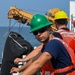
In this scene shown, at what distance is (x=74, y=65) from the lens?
4094 millimetres

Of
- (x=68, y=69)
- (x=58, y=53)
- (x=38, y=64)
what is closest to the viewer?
(x=38, y=64)

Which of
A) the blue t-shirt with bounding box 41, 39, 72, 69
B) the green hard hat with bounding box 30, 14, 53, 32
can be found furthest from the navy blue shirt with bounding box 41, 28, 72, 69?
the green hard hat with bounding box 30, 14, 53, 32

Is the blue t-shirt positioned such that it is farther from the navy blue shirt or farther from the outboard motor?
the outboard motor

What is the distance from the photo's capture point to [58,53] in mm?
3928

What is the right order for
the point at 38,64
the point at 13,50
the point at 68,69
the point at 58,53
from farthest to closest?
the point at 13,50 < the point at 68,69 < the point at 58,53 < the point at 38,64

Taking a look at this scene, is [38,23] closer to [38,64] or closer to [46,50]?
[46,50]

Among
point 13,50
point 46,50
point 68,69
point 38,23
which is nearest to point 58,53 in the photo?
point 46,50

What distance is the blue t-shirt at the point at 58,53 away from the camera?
3846 millimetres

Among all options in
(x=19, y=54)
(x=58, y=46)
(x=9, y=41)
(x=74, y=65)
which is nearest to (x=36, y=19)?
(x=58, y=46)

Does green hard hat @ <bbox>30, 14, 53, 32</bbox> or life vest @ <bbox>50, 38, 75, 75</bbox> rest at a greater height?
green hard hat @ <bbox>30, 14, 53, 32</bbox>

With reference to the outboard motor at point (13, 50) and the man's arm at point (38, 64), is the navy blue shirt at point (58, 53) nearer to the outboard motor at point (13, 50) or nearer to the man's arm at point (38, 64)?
the man's arm at point (38, 64)

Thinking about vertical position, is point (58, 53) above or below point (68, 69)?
above

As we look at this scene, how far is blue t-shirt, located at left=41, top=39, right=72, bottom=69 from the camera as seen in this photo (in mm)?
3846

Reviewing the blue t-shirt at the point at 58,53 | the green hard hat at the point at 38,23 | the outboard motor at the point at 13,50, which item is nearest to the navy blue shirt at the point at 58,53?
the blue t-shirt at the point at 58,53
